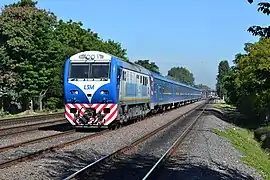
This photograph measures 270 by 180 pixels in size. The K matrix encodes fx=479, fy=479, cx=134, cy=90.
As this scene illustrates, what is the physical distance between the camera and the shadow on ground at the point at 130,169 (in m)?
11.0

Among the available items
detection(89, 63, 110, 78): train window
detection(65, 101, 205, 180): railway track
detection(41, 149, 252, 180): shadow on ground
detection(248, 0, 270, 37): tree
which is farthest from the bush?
detection(248, 0, 270, 37): tree

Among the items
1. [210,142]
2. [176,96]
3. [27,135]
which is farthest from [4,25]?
[210,142]

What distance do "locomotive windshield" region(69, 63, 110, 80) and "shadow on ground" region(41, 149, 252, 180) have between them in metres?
8.00

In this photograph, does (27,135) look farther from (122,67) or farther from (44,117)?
(44,117)

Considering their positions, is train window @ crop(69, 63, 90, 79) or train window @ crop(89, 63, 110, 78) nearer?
train window @ crop(89, 63, 110, 78)

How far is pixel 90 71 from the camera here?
22031 millimetres

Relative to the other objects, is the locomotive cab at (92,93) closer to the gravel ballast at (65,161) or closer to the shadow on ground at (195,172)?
the gravel ballast at (65,161)

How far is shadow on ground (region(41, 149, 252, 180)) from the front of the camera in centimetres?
1096

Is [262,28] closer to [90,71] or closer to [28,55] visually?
[90,71]

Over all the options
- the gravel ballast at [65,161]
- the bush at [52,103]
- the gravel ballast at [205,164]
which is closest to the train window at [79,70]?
the gravel ballast at [65,161]

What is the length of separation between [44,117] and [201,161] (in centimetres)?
2092

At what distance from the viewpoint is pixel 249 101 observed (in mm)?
47594

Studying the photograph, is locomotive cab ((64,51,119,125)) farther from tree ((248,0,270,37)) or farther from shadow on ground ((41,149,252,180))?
tree ((248,0,270,37))

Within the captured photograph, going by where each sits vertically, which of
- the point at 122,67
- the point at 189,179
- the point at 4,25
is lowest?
the point at 189,179
